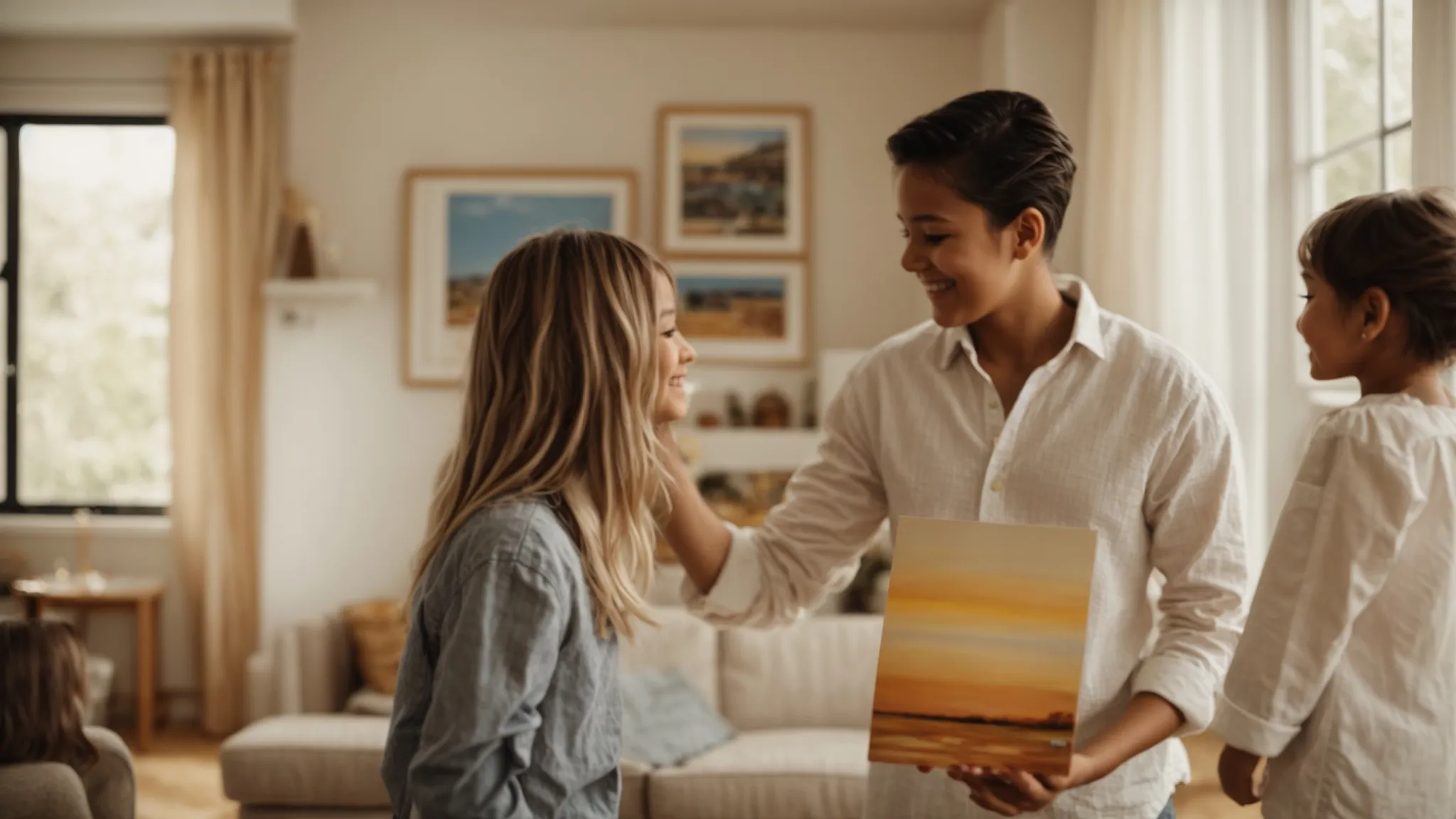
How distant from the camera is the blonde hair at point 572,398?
134 centimetres

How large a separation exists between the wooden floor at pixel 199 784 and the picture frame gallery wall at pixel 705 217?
1795mm

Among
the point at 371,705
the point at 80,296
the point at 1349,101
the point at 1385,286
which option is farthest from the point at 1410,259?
the point at 80,296

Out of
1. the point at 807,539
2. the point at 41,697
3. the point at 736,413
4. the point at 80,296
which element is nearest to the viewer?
the point at 807,539

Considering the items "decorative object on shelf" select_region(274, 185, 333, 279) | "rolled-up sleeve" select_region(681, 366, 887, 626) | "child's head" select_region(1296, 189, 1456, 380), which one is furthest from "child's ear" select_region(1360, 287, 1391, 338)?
"decorative object on shelf" select_region(274, 185, 333, 279)

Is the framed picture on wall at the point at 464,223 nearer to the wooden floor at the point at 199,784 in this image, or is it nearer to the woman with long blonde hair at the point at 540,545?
the wooden floor at the point at 199,784

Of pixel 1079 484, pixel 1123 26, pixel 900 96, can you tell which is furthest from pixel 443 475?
pixel 900 96

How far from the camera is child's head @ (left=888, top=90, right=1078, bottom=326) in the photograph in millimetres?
1435

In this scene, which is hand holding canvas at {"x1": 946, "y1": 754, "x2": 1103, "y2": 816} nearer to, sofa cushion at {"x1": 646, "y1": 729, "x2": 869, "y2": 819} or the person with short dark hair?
the person with short dark hair

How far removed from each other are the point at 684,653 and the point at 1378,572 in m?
2.97

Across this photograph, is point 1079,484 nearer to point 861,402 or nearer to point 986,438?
point 986,438

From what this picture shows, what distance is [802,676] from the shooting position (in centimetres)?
397

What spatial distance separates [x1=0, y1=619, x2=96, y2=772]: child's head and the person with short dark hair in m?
1.49

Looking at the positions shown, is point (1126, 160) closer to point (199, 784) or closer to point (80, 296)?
point (199, 784)

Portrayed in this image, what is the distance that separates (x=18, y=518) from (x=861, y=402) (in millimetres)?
5137
